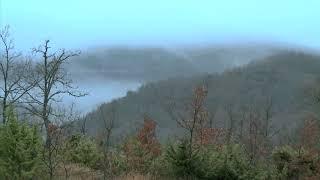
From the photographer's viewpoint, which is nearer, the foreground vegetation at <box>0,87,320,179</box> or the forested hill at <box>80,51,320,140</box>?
the foreground vegetation at <box>0,87,320,179</box>

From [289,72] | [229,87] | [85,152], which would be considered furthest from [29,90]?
[289,72]

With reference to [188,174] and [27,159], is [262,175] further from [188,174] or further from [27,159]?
[27,159]

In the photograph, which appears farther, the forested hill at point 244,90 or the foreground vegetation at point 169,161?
the forested hill at point 244,90

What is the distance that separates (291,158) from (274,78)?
526ft

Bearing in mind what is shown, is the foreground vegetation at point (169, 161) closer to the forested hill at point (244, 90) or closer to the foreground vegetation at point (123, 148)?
the foreground vegetation at point (123, 148)

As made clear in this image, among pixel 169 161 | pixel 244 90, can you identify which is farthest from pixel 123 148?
pixel 244 90

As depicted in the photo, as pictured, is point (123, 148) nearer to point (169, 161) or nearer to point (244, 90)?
point (169, 161)

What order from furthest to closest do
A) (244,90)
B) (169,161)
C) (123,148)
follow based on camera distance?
(244,90) → (123,148) → (169,161)

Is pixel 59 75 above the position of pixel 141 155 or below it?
above

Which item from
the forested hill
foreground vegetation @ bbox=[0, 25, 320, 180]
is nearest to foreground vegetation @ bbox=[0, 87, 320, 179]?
foreground vegetation @ bbox=[0, 25, 320, 180]

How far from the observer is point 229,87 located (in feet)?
550

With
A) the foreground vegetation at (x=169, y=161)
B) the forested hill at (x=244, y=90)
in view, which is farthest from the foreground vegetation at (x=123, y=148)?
the forested hill at (x=244, y=90)

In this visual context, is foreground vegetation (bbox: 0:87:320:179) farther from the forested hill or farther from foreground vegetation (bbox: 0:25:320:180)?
the forested hill

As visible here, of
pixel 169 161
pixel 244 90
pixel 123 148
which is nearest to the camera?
pixel 169 161
